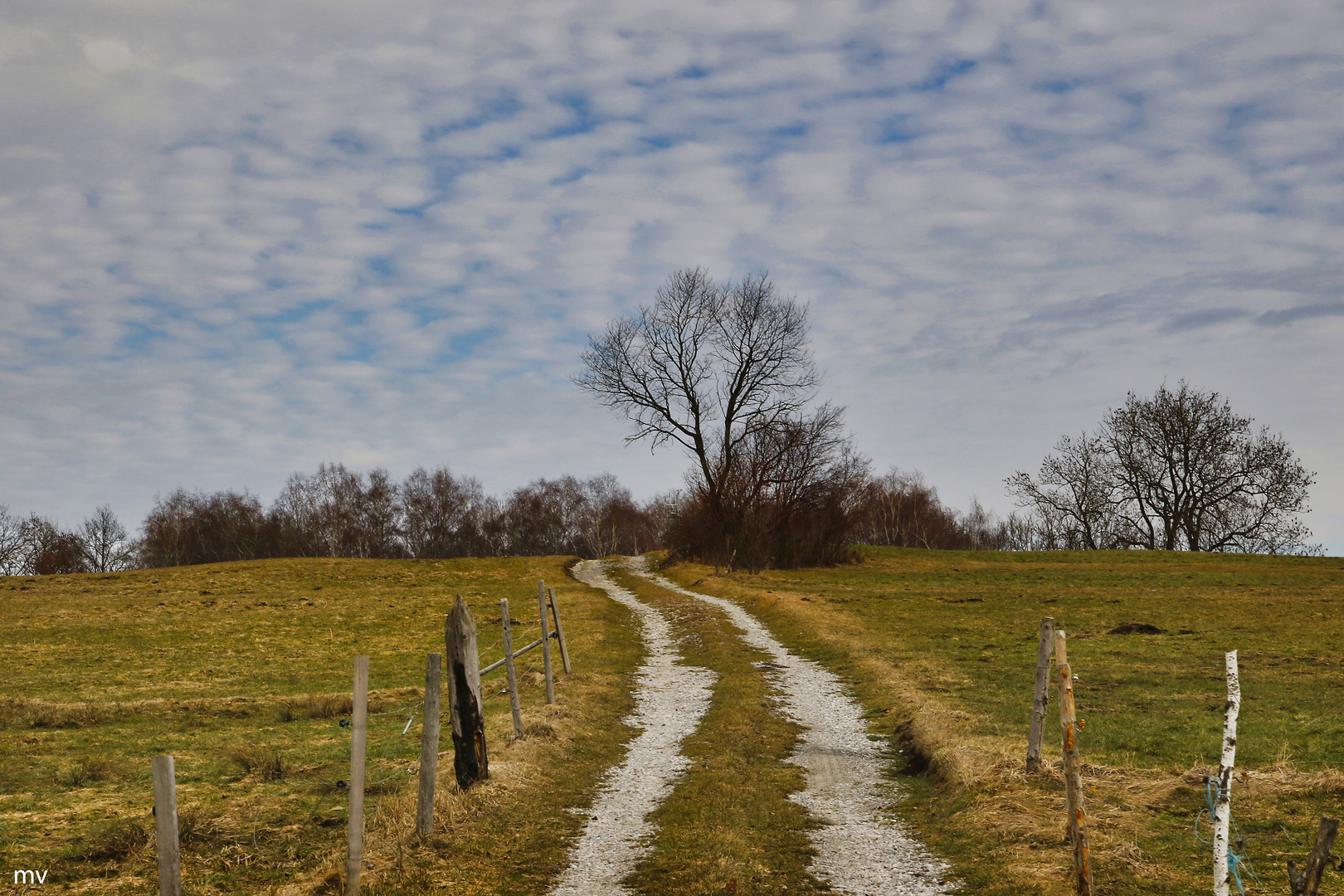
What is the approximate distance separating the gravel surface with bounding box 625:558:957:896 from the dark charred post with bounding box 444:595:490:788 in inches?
166

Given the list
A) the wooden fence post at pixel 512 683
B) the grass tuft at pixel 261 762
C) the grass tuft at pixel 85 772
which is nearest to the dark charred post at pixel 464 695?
the wooden fence post at pixel 512 683

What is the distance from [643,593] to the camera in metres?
44.0

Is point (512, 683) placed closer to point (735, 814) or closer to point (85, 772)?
point (735, 814)

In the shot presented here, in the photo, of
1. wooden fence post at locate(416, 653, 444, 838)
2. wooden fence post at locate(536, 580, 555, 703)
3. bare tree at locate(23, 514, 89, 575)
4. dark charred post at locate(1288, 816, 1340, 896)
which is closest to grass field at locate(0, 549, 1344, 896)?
wooden fence post at locate(416, 653, 444, 838)

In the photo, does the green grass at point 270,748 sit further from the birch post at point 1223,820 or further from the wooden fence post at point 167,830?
the birch post at point 1223,820

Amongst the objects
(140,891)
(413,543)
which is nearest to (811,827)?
(140,891)

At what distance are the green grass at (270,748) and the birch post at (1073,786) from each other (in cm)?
483

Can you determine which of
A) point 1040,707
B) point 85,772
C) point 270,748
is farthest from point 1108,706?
point 85,772

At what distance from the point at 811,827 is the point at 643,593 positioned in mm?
34404

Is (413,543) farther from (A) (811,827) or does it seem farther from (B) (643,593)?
(A) (811,827)

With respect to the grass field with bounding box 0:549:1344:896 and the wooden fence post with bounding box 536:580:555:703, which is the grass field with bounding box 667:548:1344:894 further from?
the wooden fence post with bounding box 536:580:555:703

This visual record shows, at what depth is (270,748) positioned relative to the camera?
14.1 metres

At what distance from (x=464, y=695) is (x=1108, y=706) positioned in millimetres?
12704

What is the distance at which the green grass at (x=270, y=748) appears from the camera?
334 inches
